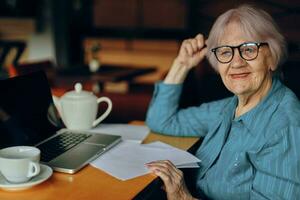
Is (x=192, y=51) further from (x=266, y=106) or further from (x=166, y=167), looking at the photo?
(x=166, y=167)

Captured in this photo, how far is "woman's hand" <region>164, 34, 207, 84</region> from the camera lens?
173 cm

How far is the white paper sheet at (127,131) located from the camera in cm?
153

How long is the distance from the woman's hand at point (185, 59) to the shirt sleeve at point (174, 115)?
0.11 ft

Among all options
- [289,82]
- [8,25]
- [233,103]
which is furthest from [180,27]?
[233,103]

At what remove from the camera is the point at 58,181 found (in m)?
1.12

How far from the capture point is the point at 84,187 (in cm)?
109

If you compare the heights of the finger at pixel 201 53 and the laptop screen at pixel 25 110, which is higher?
the finger at pixel 201 53

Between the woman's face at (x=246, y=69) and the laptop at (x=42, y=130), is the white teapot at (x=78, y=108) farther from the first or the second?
the woman's face at (x=246, y=69)

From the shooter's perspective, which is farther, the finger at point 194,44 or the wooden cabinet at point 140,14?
the wooden cabinet at point 140,14

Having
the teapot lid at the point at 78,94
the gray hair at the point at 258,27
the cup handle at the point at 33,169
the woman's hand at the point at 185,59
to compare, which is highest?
the gray hair at the point at 258,27

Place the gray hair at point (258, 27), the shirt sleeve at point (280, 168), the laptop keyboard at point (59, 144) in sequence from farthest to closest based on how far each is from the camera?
the gray hair at point (258, 27)
the laptop keyboard at point (59, 144)
the shirt sleeve at point (280, 168)

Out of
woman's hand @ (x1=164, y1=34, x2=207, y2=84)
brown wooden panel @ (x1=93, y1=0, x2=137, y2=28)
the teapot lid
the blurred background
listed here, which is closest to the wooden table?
the teapot lid

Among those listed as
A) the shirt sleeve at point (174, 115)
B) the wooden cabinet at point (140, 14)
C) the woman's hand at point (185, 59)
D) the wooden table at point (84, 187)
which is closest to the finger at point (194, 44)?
the woman's hand at point (185, 59)

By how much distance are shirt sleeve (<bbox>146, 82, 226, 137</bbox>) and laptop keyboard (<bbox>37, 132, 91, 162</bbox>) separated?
0.31 metres
